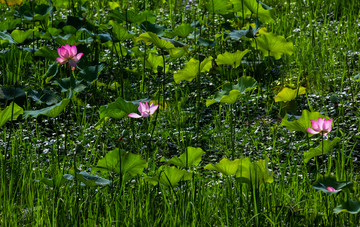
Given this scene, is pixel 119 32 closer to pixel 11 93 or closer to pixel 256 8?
pixel 11 93

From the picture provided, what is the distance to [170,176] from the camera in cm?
166

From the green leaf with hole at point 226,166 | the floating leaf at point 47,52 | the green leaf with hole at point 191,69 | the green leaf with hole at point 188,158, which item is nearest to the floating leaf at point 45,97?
the floating leaf at point 47,52

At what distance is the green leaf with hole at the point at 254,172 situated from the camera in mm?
1574

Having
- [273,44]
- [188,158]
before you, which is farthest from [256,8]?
[188,158]

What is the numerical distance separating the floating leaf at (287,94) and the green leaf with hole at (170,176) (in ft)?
2.46

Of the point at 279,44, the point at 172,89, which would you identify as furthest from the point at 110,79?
the point at 279,44

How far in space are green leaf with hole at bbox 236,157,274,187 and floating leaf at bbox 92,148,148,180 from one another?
32 cm

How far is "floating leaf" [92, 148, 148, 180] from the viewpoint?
1.64m

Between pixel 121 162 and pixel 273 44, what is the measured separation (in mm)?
1121

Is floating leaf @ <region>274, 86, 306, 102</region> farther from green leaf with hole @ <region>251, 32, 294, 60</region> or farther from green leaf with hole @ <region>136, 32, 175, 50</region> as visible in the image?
green leaf with hole @ <region>136, 32, 175, 50</region>

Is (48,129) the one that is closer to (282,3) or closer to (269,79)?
(269,79)

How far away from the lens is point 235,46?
2.91 m

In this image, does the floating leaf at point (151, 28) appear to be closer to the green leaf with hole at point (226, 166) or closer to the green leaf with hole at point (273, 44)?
the green leaf with hole at point (273, 44)

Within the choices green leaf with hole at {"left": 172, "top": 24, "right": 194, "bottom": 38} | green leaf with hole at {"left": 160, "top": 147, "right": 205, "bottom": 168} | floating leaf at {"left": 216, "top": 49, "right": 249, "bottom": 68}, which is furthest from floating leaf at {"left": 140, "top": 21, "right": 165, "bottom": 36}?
green leaf with hole at {"left": 160, "top": 147, "right": 205, "bottom": 168}
